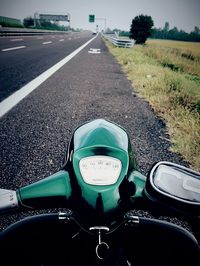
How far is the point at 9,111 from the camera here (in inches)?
155

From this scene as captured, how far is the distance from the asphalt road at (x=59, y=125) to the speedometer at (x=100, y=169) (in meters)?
1.61

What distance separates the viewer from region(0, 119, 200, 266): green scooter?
0.71 meters

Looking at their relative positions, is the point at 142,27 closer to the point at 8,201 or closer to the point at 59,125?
the point at 59,125

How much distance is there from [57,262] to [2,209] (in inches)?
12.2

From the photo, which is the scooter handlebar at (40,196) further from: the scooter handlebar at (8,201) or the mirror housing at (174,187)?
the mirror housing at (174,187)

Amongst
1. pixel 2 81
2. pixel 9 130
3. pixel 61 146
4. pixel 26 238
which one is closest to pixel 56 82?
pixel 2 81

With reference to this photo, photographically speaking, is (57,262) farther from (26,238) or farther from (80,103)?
(80,103)

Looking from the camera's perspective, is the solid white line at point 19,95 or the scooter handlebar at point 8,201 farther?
the solid white line at point 19,95

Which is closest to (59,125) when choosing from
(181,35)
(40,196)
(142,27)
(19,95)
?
(19,95)

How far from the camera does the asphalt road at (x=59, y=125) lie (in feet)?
8.40

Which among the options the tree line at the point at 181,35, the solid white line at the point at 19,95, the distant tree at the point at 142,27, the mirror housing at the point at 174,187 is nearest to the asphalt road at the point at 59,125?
the solid white line at the point at 19,95

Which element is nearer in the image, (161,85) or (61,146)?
(61,146)

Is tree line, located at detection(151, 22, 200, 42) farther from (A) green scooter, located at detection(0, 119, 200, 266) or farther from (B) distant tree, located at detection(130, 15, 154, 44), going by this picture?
(A) green scooter, located at detection(0, 119, 200, 266)

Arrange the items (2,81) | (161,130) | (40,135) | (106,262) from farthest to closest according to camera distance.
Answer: (2,81) < (161,130) < (40,135) < (106,262)
